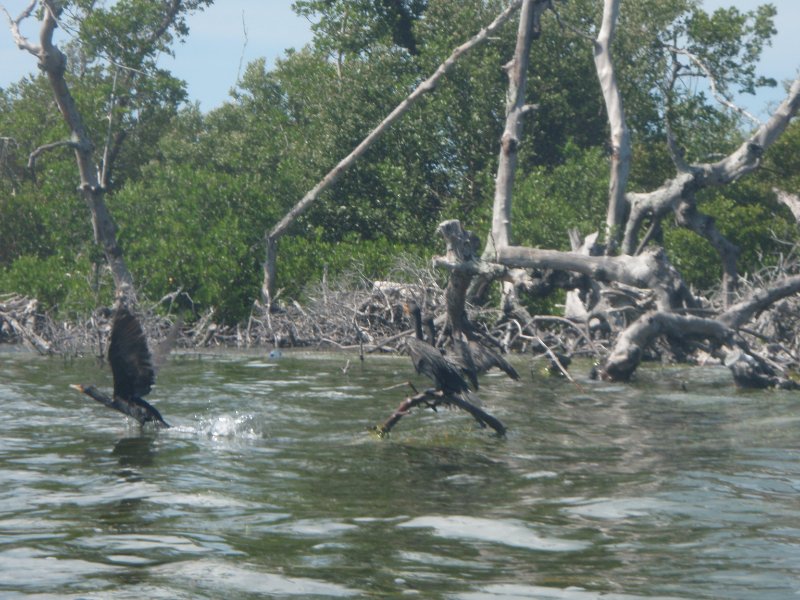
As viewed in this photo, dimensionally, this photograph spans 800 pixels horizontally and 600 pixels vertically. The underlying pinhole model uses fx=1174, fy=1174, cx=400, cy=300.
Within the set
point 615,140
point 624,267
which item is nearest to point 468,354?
point 624,267

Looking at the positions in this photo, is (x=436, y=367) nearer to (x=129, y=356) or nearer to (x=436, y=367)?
(x=436, y=367)

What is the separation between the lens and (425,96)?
24.1m

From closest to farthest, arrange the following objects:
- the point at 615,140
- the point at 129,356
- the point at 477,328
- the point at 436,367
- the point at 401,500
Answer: the point at 401,500, the point at 436,367, the point at 129,356, the point at 477,328, the point at 615,140

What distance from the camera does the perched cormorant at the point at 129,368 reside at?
933 centimetres

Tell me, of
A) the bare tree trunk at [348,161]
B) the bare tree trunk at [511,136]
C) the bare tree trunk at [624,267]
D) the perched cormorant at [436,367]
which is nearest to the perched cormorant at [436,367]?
the perched cormorant at [436,367]

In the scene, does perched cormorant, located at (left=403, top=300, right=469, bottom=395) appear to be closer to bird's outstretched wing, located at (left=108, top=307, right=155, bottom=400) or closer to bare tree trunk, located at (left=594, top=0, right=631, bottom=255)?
A: bird's outstretched wing, located at (left=108, top=307, right=155, bottom=400)

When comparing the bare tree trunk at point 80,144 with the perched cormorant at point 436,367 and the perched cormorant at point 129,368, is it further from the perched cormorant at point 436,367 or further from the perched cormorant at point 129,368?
the perched cormorant at point 436,367

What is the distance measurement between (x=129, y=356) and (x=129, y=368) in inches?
4.1

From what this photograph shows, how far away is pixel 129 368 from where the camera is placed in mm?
9523

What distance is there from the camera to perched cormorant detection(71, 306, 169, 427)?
367 inches

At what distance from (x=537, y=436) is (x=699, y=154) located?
615 inches

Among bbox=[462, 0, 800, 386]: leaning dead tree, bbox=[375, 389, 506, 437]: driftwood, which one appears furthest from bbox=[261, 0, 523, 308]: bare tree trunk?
bbox=[375, 389, 506, 437]: driftwood

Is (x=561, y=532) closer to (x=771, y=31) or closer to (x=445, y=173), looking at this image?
(x=445, y=173)

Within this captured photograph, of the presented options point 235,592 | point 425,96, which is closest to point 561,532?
point 235,592
